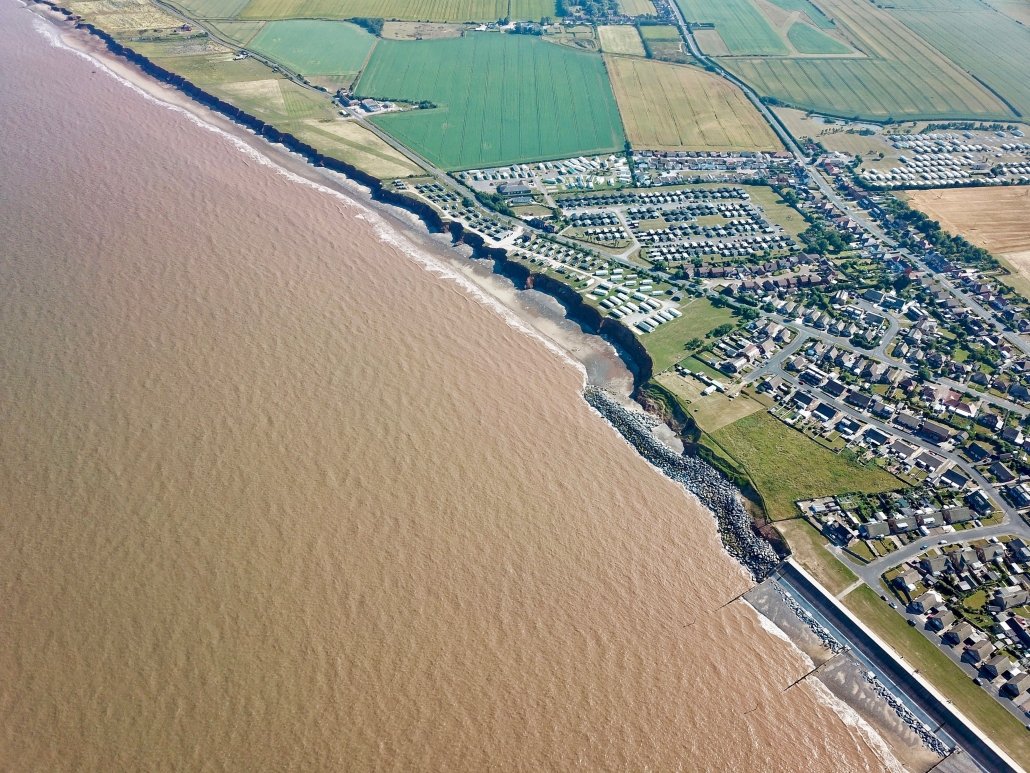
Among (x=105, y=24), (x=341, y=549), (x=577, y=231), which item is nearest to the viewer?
(x=341, y=549)

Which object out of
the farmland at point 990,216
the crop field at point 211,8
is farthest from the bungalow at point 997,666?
the crop field at point 211,8

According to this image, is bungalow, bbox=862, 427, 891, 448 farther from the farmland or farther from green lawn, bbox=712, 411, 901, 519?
the farmland

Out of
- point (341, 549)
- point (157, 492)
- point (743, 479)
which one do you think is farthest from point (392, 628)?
point (743, 479)

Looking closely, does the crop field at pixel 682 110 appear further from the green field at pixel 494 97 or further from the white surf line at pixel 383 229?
the white surf line at pixel 383 229

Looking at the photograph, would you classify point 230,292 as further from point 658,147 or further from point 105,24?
point 105,24

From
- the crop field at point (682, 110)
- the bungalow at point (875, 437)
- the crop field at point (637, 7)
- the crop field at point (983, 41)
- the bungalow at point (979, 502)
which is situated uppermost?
the crop field at point (983, 41)

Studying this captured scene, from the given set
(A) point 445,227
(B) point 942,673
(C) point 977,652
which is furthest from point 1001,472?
(A) point 445,227
